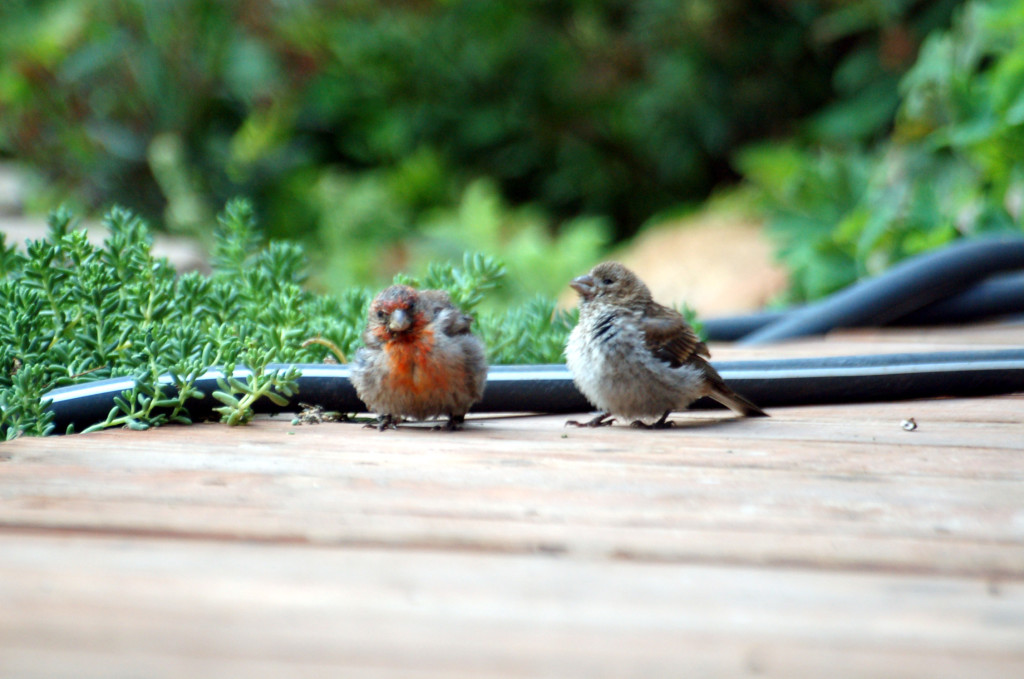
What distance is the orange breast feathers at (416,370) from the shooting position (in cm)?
255

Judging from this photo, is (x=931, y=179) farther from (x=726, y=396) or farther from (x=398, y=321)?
(x=398, y=321)

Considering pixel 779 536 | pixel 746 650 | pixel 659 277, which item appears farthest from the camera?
pixel 659 277

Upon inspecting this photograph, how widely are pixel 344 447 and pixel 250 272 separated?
906 mm

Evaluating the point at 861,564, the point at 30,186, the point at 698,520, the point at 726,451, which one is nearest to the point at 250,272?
the point at 726,451

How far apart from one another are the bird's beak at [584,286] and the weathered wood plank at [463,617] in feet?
5.11

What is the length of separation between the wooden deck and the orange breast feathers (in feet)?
1.04

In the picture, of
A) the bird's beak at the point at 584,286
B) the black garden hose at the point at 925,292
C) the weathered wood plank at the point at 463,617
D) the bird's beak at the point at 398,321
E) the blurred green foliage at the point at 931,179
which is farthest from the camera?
the blurred green foliage at the point at 931,179

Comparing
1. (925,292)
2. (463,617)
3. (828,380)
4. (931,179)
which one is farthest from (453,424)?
(931,179)

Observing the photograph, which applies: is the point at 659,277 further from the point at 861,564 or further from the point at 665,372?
the point at 861,564

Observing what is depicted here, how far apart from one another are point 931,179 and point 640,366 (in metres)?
4.13

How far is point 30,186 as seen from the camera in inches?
344

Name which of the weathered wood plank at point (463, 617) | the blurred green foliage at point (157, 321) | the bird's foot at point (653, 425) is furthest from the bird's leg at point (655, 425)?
the weathered wood plank at point (463, 617)

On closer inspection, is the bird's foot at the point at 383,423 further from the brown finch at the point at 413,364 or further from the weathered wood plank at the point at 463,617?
the weathered wood plank at the point at 463,617

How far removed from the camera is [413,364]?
2.57 metres
